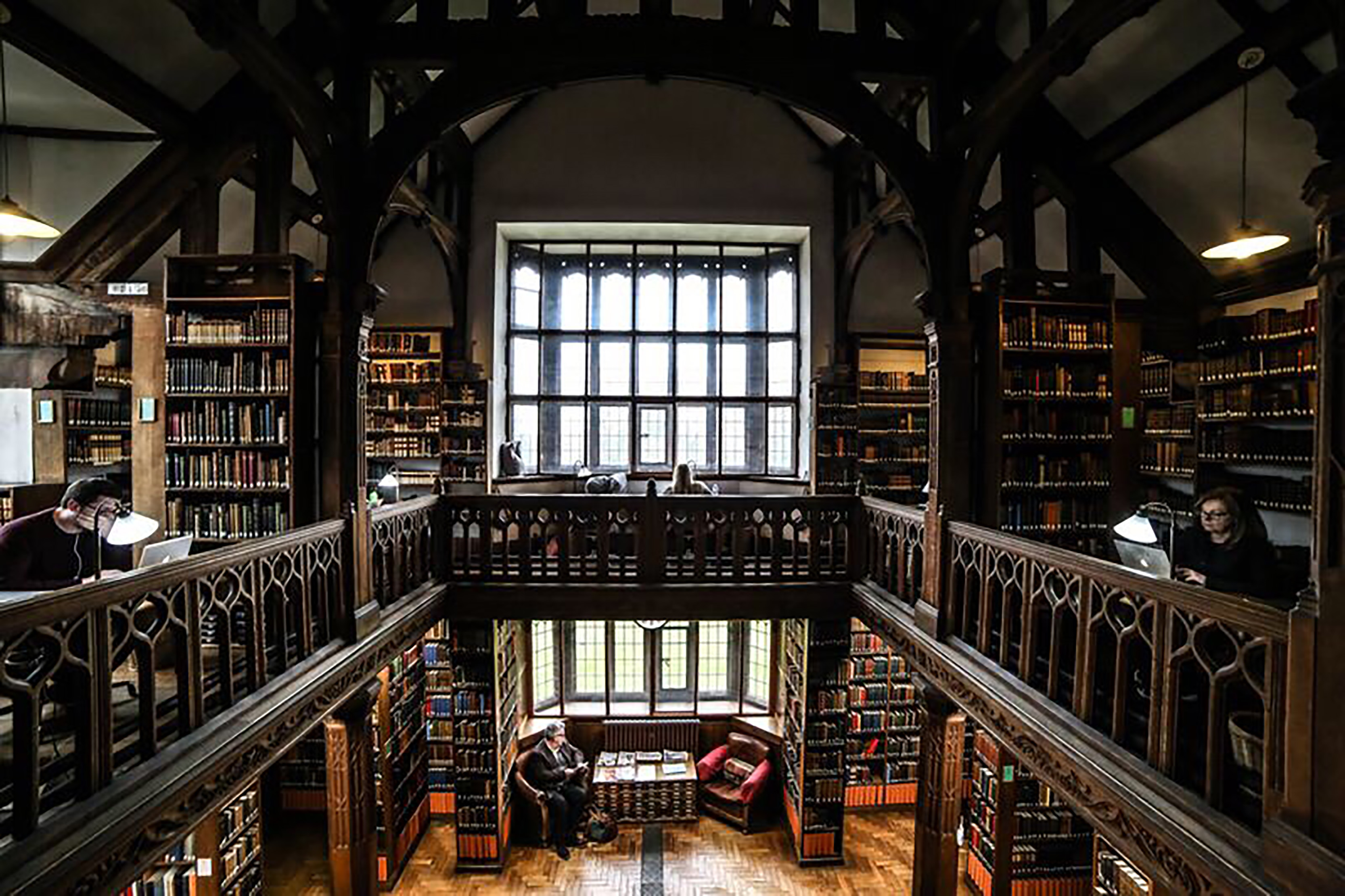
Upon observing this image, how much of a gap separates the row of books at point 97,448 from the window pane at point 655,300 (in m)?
5.53

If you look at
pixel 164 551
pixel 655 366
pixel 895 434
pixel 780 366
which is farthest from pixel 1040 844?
pixel 164 551

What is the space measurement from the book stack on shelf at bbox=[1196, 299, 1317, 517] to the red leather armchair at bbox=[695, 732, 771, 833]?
16.6 ft

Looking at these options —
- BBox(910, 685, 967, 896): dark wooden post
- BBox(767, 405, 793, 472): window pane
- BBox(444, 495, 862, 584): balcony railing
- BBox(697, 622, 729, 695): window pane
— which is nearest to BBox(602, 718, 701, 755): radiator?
BBox(697, 622, 729, 695): window pane

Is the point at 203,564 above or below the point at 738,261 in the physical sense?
below

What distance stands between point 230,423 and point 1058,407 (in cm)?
604

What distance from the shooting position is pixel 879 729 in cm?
723

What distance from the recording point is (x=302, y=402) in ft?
15.2

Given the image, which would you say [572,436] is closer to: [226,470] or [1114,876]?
[226,470]

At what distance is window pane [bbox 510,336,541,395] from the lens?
344 inches

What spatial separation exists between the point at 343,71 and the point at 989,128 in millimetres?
3946

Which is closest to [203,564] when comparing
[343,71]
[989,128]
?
[343,71]

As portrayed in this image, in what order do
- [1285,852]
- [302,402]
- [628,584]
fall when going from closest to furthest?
[1285,852], [302,402], [628,584]

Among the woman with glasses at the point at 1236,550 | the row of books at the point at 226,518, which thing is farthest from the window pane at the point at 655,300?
the woman with glasses at the point at 1236,550

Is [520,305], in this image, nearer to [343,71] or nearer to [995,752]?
[343,71]
